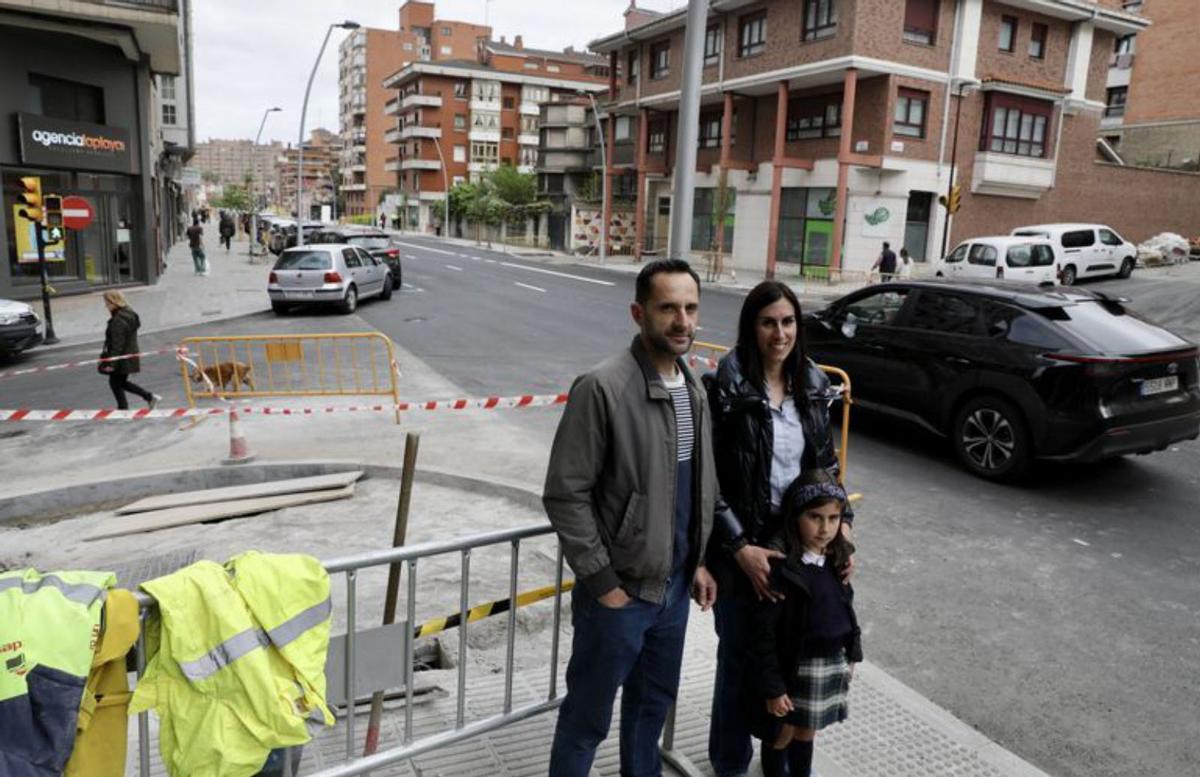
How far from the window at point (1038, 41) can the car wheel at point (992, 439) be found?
111 ft

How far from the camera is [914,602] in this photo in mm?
5488

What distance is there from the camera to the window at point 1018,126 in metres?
34.3

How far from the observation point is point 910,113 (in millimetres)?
32875

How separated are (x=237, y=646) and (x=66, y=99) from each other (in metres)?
25.6

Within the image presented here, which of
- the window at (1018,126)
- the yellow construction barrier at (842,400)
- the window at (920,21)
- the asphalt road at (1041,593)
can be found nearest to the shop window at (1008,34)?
the window at (1018,126)

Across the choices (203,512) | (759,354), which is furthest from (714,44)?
(759,354)

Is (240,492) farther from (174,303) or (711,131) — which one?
(711,131)

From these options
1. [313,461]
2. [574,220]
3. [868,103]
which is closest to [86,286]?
[313,461]

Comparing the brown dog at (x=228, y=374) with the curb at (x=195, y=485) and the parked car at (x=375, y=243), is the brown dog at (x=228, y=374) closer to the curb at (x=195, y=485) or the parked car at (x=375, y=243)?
the curb at (x=195, y=485)

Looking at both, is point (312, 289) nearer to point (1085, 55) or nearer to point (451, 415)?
point (451, 415)

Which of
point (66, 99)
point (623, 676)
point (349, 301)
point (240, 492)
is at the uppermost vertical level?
point (66, 99)

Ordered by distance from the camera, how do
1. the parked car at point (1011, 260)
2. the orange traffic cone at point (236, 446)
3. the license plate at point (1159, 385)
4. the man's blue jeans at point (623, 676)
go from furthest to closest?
the parked car at point (1011, 260)
the orange traffic cone at point (236, 446)
the license plate at point (1159, 385)
the man's blue jeans at point (623, 676)

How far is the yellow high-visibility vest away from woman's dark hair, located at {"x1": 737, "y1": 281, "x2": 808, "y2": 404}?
1.82 meters

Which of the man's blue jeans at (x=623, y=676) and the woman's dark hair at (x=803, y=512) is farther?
the woman's dark hair at (x=803, y=512)
